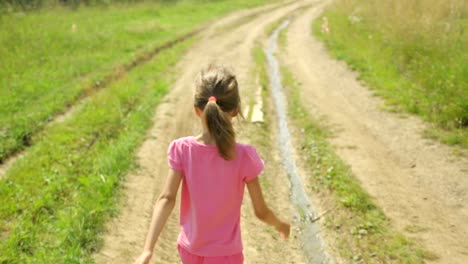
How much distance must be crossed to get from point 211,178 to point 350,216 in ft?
11.2

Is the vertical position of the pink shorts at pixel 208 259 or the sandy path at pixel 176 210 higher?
the pink shorts at pixel 208 259

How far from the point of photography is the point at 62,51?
14469mm

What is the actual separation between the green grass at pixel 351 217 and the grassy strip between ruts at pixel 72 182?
229 centimetres

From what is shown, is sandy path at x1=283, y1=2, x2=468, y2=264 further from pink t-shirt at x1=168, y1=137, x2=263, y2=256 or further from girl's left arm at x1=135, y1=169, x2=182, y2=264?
girl's left arm at x1=135, y1=169, x2=182, y2=264

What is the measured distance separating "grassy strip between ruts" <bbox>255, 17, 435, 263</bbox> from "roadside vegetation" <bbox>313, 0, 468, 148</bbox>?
1814 mm

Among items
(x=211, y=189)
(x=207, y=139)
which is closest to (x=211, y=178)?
(x=211, y=189)

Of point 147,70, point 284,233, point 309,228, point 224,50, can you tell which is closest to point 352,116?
point 309,228

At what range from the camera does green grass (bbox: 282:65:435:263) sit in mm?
4781

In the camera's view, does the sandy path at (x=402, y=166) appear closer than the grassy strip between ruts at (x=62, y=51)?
Yes

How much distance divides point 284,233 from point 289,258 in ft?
7.43

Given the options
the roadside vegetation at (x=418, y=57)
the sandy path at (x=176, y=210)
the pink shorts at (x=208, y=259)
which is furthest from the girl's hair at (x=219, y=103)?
the roadside vegetation at (x=418, y=57)

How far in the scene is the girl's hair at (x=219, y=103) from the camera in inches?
92.0

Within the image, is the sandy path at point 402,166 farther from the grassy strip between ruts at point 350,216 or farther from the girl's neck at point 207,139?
the girl's neck at point 207,139

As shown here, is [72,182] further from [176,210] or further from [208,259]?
[208,259]
